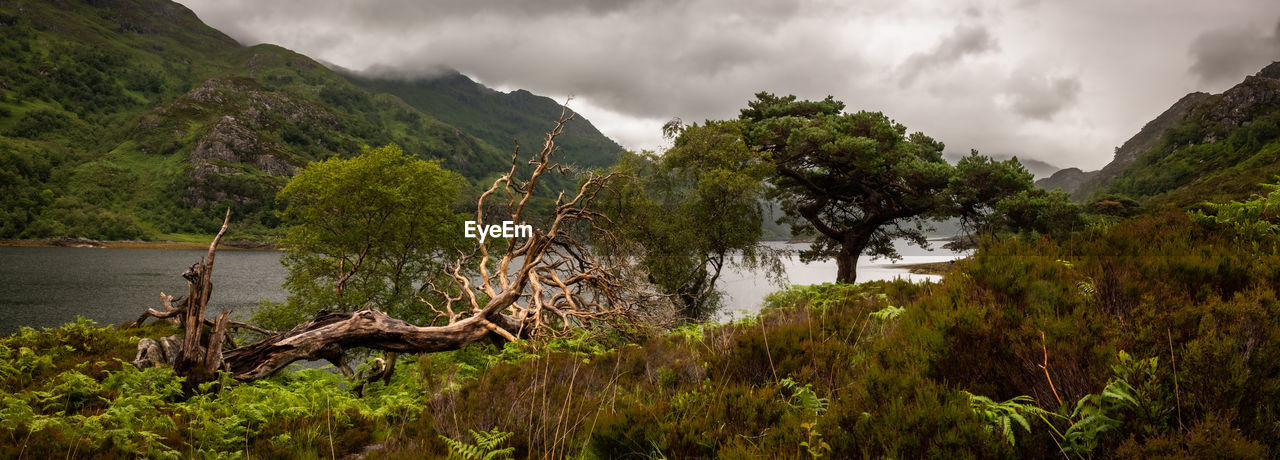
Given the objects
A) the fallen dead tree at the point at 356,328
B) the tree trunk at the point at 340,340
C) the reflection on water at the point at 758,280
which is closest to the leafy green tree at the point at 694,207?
the reflection on water at the point at 758,280

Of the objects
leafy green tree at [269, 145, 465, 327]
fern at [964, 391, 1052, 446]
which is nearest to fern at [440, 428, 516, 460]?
fern at [964, 391, 1052, 446]

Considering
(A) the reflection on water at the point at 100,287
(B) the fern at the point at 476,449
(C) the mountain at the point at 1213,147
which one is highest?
(C) the mountain at the point at 1213,147

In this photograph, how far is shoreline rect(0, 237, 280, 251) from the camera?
87.0 m

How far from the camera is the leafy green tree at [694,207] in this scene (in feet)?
65.0

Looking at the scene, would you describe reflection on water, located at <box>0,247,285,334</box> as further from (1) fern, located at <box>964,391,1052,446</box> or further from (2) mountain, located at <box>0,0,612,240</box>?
(1) fern, located at <box>964,391,1052,446</box>

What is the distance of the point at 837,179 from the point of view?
72.3 feet

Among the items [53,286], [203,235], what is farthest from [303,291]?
[203,235]

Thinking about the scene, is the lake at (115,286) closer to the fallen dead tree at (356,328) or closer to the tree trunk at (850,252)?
the tree trunk at (850,252)

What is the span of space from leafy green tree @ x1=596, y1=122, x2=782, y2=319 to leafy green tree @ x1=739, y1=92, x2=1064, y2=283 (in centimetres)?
190

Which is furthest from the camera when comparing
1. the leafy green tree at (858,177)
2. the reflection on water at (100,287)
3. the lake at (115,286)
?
the reflection on water at (100,287)

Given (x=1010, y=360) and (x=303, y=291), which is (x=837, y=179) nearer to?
(x=1010, y=360)

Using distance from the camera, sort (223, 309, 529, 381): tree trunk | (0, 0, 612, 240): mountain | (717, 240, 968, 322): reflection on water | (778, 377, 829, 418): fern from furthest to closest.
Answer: (0, 0, 612, 240): mountain
(717, 240, 968, 322): reflection on water
(223, 309, 529, 381): tree trunk
(778, 377, 829, 418): fern

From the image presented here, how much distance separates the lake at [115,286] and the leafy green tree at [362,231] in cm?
820

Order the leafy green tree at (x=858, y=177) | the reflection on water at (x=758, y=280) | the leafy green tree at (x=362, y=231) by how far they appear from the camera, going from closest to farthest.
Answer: the reflection on water at (x=758, y=280)
the leafy green tree at (x=858, y=177)
the leafy green tree at (x=362, y=231)
